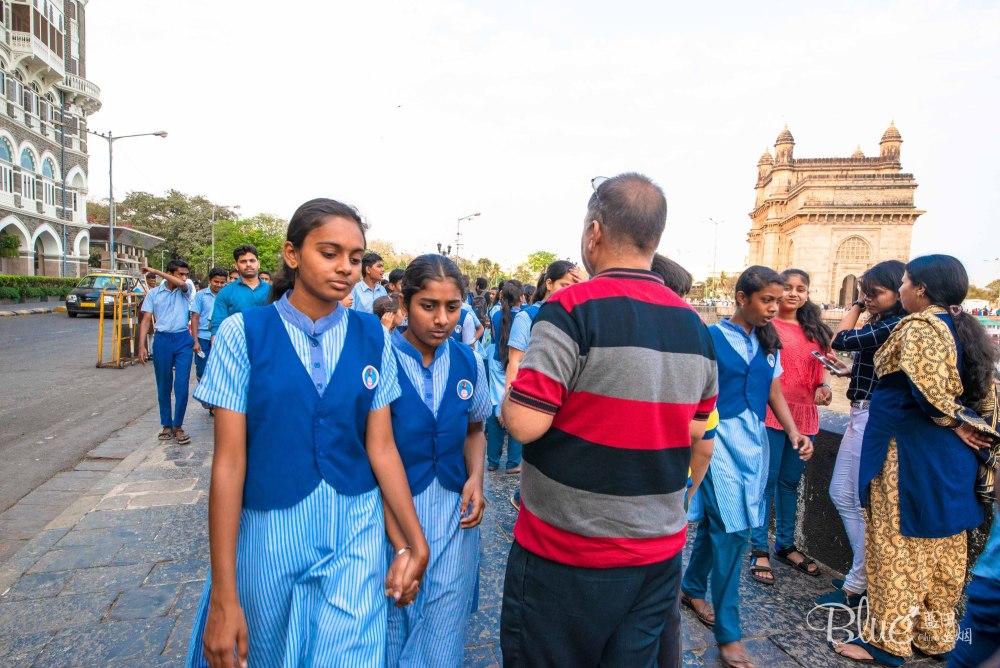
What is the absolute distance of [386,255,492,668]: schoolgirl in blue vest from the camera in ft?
6.43

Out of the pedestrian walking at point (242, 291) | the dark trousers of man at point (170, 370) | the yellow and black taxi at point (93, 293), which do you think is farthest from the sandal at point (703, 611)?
the yellow and black taxi at point (93, 293)

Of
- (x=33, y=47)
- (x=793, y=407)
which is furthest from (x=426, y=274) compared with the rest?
(x=33, y=47)

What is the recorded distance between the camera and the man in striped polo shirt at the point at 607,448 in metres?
1.51

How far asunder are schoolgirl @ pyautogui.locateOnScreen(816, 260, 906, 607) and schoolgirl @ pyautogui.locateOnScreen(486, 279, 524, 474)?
9.15ft

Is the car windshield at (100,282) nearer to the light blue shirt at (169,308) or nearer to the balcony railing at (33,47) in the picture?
the balcony railing at (33,47)

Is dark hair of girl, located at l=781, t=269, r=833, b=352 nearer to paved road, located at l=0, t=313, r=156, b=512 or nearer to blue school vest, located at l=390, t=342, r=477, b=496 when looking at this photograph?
blue school vest, located at l=390, t=342, r=477, b=496

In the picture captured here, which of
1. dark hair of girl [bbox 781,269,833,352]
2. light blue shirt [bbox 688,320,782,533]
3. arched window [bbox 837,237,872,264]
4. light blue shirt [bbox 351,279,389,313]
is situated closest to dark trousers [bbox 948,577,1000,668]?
light blue shirt [bbox 688,320,782,533]

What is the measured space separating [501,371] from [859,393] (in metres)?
3.04

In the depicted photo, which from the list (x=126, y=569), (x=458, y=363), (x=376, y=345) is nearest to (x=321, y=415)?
(x=376, y=345)

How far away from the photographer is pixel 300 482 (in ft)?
5.19

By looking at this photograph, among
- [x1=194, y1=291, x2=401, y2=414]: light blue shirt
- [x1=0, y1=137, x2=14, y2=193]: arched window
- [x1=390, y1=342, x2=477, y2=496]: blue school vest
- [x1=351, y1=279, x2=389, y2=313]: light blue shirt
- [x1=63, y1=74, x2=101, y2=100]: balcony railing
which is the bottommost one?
[x1=390, y1=342, x2=477, y2=496]: blue school vest

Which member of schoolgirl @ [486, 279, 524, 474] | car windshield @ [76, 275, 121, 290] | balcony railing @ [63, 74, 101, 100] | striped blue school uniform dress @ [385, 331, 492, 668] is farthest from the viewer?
balcony railing @ [63, 74, 101, 100]

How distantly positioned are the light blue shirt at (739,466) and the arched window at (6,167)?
38439 millimetres

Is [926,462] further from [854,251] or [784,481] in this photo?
[854,251]
